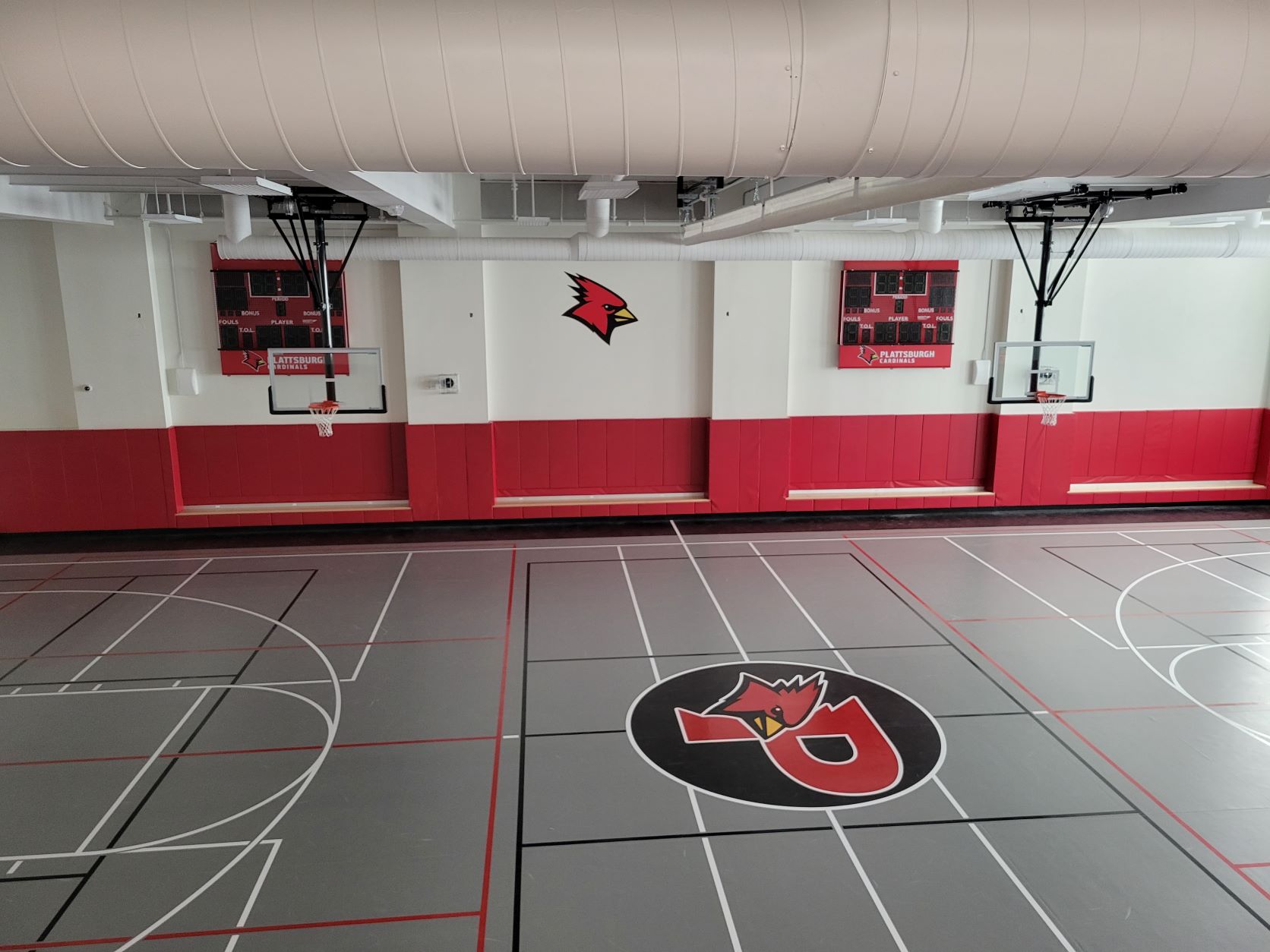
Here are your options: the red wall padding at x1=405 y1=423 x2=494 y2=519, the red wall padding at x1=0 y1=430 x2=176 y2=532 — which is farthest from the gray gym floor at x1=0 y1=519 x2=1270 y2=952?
the red wall padding at x1=405 y1=423 x2=494 y2=519

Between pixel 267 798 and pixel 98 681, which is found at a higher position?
pixel 98 681

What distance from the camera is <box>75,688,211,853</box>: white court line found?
5.52 metres

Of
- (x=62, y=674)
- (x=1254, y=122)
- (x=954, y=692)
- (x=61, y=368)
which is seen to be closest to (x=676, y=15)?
(x=1254, y=122)

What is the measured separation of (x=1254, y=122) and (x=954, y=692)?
17.3 feet

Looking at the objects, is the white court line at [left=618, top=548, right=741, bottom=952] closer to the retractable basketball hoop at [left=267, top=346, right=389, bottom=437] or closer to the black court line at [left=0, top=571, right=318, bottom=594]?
the black court line at [left=0, top=571, right=318, bottom=594]

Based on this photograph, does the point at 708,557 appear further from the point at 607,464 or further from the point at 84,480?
the point at 84,480

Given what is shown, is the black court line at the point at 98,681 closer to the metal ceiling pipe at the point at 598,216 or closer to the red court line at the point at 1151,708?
the metal ceiling pipe at the point at 598,216

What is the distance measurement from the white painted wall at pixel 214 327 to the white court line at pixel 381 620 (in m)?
3.14

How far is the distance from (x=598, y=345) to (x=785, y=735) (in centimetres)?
813

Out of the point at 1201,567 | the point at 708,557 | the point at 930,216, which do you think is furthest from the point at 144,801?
the point at 1201,567

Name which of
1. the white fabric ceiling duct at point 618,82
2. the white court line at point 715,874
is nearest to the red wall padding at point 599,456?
the white court line at point 715,874

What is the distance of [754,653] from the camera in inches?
Result: 326

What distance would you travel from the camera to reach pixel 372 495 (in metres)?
13.5

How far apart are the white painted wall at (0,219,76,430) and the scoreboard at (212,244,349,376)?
2159mm
